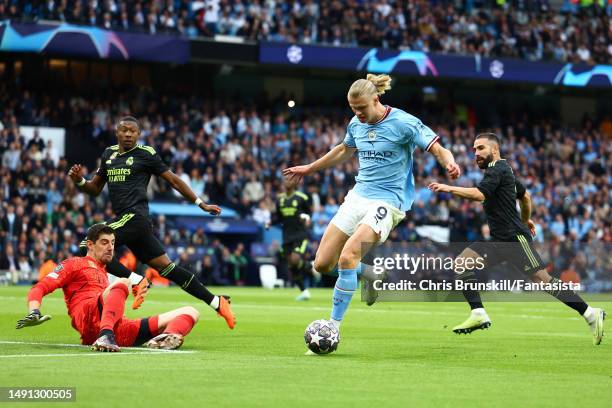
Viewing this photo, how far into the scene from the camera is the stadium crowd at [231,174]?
99.5 feet

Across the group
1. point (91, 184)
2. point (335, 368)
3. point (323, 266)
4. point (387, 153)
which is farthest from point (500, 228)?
point (91, 184)

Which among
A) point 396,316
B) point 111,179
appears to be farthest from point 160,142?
point 111,179

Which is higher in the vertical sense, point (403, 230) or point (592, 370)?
point (592, 370)

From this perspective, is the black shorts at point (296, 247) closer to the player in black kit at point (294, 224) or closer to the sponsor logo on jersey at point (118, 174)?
the player in black kit at point (294, 224)

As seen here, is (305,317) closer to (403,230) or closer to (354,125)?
(354,125)

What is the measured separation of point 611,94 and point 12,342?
41.9 m

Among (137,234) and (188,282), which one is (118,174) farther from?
(188,282)

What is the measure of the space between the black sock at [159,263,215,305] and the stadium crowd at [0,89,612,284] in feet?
50.8

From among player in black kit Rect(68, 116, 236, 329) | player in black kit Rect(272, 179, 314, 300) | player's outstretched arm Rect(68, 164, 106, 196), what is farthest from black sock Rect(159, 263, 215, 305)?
player in black kit Rect(272, 179, 314, 300)

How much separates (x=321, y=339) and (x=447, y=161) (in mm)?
1919

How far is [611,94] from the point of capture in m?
49.7

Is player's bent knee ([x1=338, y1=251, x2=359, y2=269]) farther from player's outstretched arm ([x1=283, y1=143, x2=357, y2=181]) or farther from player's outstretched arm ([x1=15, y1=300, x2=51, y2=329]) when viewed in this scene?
player's outstretched arm ([x1=15, y1=300, x2=51, y2=329])

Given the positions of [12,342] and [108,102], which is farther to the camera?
[108,102]

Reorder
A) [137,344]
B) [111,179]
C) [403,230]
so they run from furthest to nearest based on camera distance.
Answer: [403,230] < [111,179] < [137,344]
